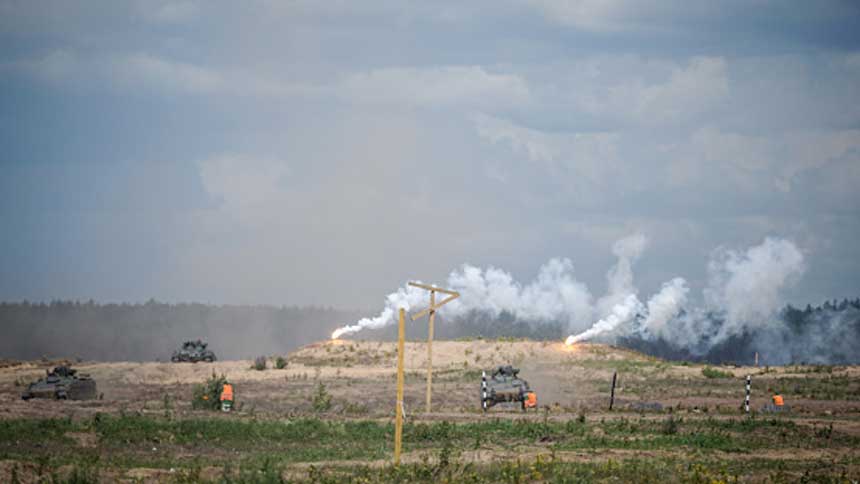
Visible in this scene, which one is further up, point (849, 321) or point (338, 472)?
point (849, 321)

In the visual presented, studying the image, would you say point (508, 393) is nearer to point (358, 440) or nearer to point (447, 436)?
point (447, 436)

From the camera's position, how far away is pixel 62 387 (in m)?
54.3

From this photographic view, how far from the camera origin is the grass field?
25.7 metres

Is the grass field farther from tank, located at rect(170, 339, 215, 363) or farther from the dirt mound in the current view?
tank, located at rect(170, 339, 215, 363)

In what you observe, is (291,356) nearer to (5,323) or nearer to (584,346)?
(584,346)

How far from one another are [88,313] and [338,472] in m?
167

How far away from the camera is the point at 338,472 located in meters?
26.5

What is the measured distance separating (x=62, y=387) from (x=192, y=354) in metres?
28.3

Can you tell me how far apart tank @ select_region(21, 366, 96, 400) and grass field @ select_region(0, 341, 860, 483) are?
5.33 feet

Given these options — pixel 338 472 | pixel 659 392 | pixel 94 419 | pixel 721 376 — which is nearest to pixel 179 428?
pixel 94 419

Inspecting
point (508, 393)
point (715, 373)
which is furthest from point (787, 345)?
point (508, 393)

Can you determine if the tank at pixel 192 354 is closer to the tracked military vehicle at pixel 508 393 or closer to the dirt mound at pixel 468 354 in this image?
the dirt mound at pixel 468 354

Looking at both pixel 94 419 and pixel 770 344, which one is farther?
pixel 770 344

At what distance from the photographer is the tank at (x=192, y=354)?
82188mm
